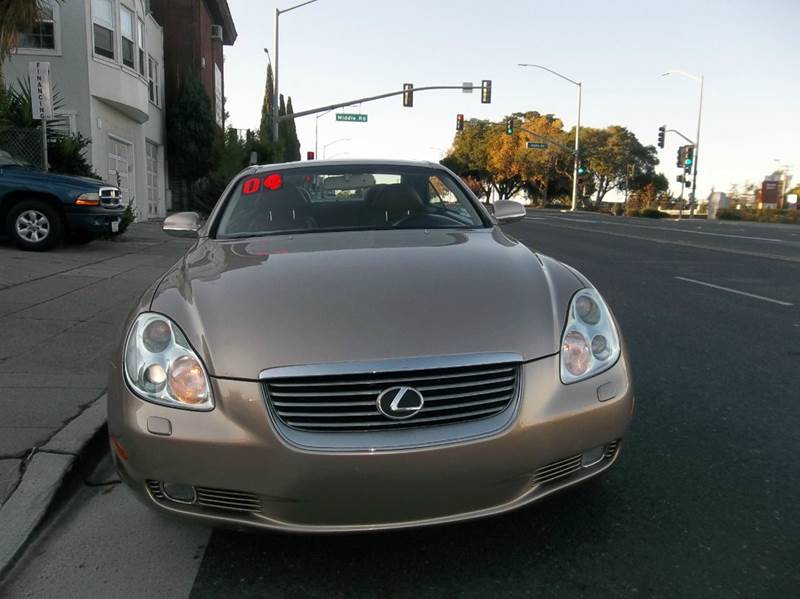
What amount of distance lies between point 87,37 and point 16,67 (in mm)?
1907

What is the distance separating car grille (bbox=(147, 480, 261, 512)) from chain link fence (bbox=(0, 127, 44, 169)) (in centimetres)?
1323

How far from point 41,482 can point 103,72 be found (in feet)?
56.5

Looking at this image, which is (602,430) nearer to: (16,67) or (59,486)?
(59,486)

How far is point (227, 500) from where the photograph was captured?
238 cm

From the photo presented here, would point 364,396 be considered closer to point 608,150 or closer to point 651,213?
point 651,213

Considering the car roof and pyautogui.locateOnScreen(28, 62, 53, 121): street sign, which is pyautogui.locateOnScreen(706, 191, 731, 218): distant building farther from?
the car roof

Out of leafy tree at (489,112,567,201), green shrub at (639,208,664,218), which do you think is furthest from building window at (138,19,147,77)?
leafy tree at (489,112,567,201)

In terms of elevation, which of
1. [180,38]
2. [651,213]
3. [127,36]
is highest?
[180,38]

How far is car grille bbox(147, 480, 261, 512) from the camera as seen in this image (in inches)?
92.4

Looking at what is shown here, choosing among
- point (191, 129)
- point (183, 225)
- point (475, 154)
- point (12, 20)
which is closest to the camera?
point (183, 225)

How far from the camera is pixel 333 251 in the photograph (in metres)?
3.29

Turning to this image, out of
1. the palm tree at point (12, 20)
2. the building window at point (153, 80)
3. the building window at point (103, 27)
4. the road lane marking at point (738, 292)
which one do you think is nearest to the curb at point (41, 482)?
the road lane marking at point (738, 292)

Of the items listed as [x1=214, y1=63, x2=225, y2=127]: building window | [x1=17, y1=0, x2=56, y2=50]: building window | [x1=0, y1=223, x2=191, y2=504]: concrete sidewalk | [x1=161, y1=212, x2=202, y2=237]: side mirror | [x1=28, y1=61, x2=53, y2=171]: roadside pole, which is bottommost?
[x1=0, y1=223, x2=191, y2=504]: concrete sidewalk

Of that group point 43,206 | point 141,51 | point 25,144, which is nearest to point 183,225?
point 43,206
